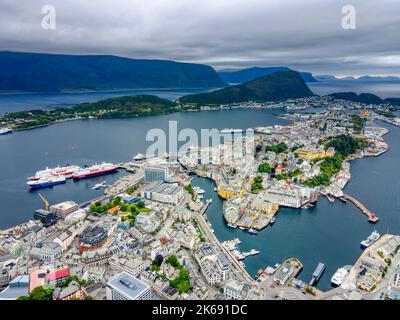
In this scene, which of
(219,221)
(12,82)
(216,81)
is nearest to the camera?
(219,221)

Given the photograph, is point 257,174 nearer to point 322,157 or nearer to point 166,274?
point 322,157

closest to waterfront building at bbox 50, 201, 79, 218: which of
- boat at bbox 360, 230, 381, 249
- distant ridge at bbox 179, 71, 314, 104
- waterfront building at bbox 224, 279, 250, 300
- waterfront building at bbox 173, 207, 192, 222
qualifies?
waterfront building at bbox 173, 207, 192, 222

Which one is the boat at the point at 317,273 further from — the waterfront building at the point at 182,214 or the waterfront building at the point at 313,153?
the waterfront building at the point at 313,153

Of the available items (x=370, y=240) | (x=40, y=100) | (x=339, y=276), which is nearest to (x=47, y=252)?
(x=339, y=276)

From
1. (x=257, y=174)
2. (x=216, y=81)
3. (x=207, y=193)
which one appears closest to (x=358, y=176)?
(x=257, y=174)

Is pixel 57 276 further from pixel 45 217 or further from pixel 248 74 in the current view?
pixel 248 74

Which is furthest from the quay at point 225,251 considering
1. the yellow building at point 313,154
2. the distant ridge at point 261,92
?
the distant ridge at point 261,92
